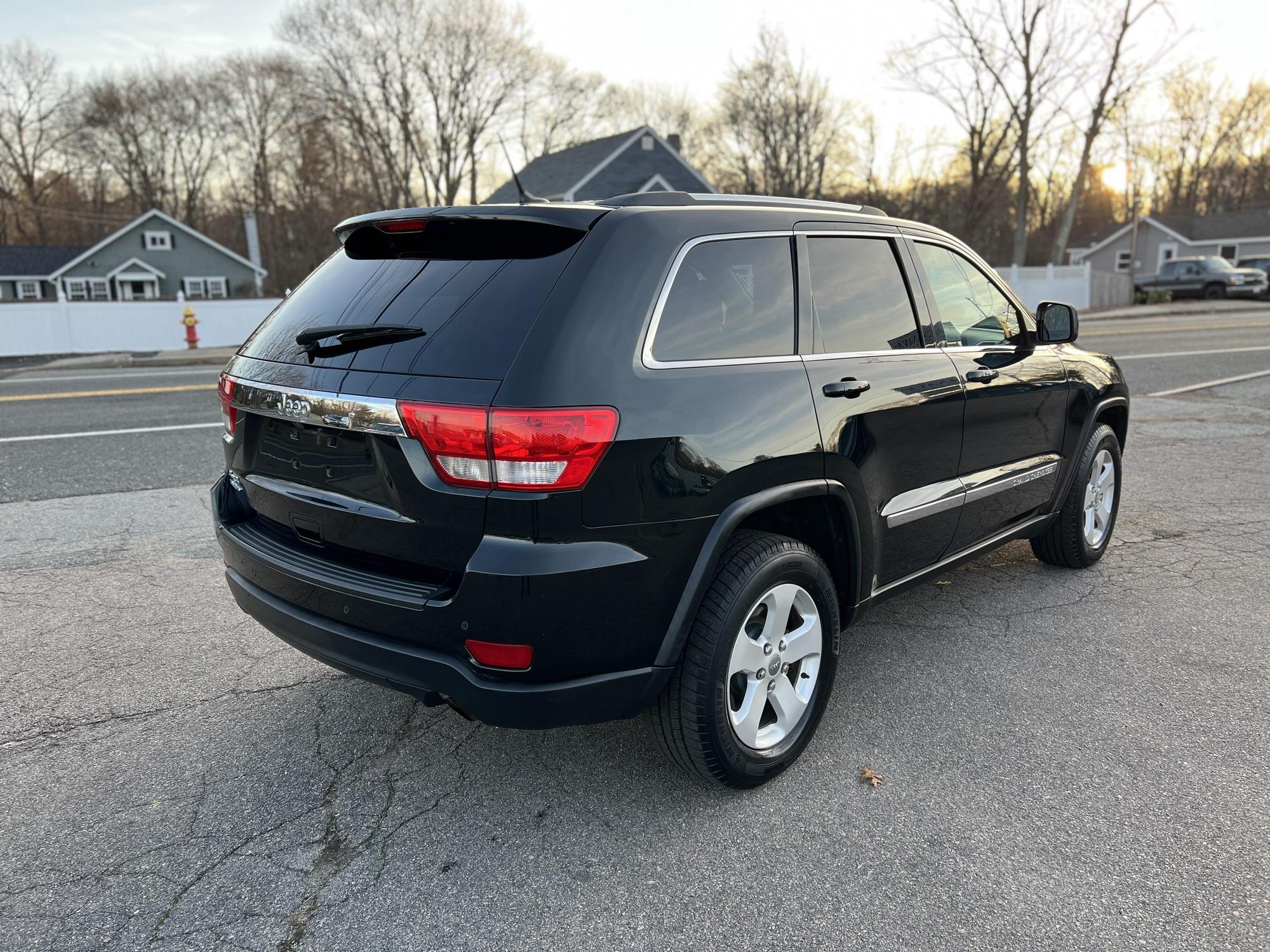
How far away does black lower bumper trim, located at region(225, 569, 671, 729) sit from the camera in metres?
2.39

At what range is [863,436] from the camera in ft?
10.3

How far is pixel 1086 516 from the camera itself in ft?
15.7

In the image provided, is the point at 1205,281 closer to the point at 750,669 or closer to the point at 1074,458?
the point at 1074,458

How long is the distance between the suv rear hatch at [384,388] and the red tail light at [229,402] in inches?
0.6

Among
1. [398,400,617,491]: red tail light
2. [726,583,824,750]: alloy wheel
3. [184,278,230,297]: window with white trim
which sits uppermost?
[184,278,230,297]: window with white trim

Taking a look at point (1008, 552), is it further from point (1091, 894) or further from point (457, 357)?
point (457, 357)

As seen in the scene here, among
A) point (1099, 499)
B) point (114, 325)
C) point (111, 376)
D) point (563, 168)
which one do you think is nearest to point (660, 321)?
point (1099, 499)

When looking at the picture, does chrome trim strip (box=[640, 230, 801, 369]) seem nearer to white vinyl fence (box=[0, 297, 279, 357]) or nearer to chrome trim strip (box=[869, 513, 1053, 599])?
chrome trim strip (box=[869, 513, 1053, 599])

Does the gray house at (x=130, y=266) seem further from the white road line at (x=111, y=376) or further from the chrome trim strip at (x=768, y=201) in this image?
the chrome trim strip at (x=768, y=201)

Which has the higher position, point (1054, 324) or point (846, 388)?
point (1054, 324)

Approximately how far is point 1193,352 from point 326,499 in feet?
56.5

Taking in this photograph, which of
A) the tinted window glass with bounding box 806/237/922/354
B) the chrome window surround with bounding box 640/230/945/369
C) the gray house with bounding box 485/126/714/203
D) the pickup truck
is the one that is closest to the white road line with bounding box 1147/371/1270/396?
the tinted window glass with bounding box 806/237/922/354

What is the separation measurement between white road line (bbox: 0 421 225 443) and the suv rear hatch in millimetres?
6582

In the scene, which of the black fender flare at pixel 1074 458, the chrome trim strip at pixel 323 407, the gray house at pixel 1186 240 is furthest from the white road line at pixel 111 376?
the gray house at pixel 1186 240
